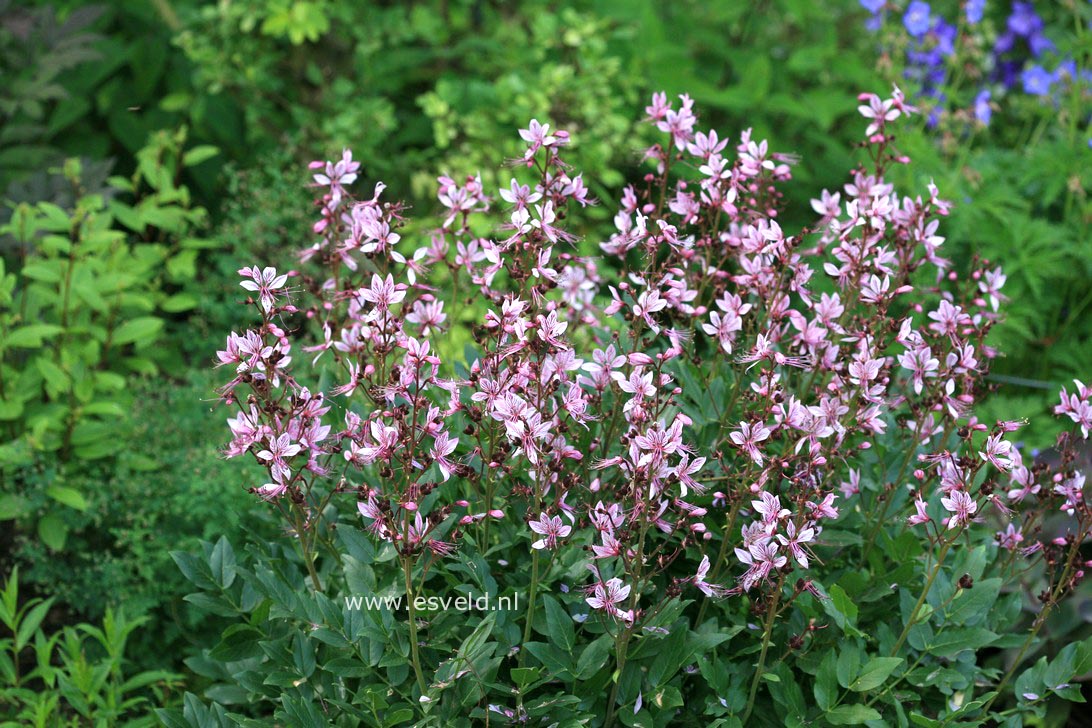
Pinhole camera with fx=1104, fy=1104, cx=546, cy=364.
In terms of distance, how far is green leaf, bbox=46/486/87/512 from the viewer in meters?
3.14

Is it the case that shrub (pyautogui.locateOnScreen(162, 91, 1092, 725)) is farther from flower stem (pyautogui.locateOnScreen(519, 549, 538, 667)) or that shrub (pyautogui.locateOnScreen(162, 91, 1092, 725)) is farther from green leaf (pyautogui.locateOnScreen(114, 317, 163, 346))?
green leaf (pyautogui.locateOnScreen(114, 317, 163, 346))

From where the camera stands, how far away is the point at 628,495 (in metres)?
2.01

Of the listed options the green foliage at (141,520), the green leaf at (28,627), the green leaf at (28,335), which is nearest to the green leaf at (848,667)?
the green foliage at (141,520)

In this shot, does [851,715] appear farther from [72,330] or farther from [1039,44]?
[1039,44]

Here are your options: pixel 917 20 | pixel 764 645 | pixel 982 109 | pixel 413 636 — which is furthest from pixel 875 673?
pixel 917 20

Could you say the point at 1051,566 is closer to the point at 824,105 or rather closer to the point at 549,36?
the point at 824,105

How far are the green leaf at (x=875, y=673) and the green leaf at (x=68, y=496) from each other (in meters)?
2.17

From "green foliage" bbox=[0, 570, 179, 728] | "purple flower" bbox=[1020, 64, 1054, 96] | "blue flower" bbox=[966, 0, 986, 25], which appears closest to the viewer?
"green foliage" bbox=[0, 570, 179, 728]

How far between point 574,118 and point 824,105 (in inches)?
43.4

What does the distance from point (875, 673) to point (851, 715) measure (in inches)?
3.7

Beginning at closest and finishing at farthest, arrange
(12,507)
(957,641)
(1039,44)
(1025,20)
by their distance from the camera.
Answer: (957,641)
(12,507)
(1039,44)
(1025,20)

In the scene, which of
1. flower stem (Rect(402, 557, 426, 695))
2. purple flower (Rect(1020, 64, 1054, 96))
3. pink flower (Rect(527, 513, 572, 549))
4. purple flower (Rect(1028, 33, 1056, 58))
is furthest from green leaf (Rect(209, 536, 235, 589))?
purple flower (Rect(1028, 33, 1056, 58))

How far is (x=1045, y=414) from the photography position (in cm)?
421

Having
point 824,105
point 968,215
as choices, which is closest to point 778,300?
point 968,215
